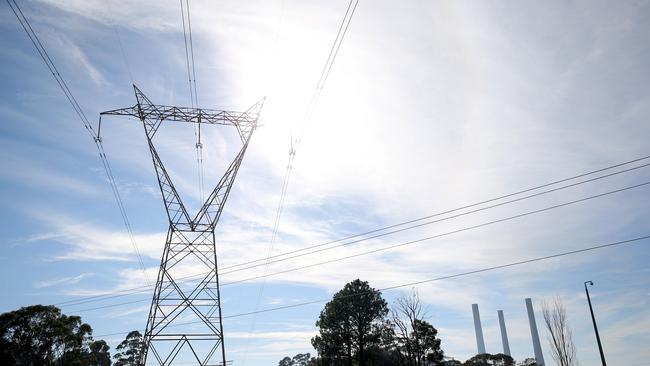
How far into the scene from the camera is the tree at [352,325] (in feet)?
176

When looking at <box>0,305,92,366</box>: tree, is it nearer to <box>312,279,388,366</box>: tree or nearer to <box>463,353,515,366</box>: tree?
<box>312,279,388,366</box>: tree

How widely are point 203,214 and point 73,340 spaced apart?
138 feet

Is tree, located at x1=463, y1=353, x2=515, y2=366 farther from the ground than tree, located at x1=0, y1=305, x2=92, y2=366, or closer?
closer

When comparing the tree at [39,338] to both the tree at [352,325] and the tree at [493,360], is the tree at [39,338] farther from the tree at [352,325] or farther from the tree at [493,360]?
the tree at [493,360]

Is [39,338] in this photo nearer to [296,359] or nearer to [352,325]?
[352,325]

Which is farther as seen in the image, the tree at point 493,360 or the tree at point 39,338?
the tree at point 493,360

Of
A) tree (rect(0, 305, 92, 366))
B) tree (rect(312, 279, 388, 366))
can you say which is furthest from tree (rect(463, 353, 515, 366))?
tree (rect(0, 305, 92, 366))

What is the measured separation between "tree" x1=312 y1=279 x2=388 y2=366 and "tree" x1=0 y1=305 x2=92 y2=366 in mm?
32892

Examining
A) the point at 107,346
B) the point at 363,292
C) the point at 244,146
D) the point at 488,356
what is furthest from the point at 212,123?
the point at 488,356

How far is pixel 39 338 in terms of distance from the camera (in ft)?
159

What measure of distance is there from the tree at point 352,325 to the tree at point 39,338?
32892mm

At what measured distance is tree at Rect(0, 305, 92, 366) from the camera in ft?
153

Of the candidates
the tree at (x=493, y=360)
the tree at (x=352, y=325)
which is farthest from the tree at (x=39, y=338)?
the tree at (x=493, y=360)

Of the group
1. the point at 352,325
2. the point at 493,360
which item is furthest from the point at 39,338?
the point at 493,360
